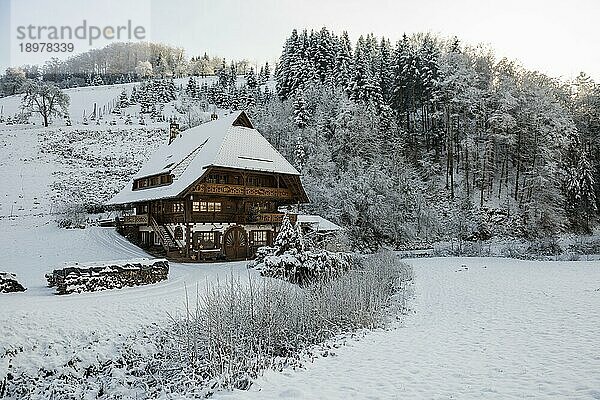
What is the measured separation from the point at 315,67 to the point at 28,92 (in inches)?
1535

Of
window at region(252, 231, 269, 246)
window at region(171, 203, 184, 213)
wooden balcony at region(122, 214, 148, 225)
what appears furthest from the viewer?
wooden balcony at region(122, 214, 148, 225)

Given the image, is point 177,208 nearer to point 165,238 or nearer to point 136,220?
point 165,238

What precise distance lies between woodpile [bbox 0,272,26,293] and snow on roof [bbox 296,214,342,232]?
21.5 m

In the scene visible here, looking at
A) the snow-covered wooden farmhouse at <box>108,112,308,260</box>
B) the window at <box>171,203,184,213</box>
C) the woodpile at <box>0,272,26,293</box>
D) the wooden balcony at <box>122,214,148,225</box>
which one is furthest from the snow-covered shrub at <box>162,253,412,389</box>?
the wooden balcony at <box>122,214,148,225</box>

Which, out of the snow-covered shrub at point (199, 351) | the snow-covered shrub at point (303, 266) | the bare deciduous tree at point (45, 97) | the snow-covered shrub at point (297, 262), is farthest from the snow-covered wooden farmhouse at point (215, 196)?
the bare deciduous tree at point (45, 97)

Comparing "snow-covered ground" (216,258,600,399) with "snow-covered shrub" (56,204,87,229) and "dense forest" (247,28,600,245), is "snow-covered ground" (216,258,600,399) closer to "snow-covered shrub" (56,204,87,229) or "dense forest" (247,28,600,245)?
"dense forest" (247,28,600,245)

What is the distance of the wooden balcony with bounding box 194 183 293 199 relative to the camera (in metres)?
28.2

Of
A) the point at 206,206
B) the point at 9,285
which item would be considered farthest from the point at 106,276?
the point at 206,206

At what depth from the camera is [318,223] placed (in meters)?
38.2

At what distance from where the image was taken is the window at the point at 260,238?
31.7 m

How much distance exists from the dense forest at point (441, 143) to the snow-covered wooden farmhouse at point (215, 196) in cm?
1199

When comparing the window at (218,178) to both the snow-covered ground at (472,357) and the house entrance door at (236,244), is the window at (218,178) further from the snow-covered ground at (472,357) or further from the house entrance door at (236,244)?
the snow-covered ground at (472,357)

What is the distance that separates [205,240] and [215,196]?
2.75 metres

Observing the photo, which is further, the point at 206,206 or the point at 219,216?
the point at 219,216
